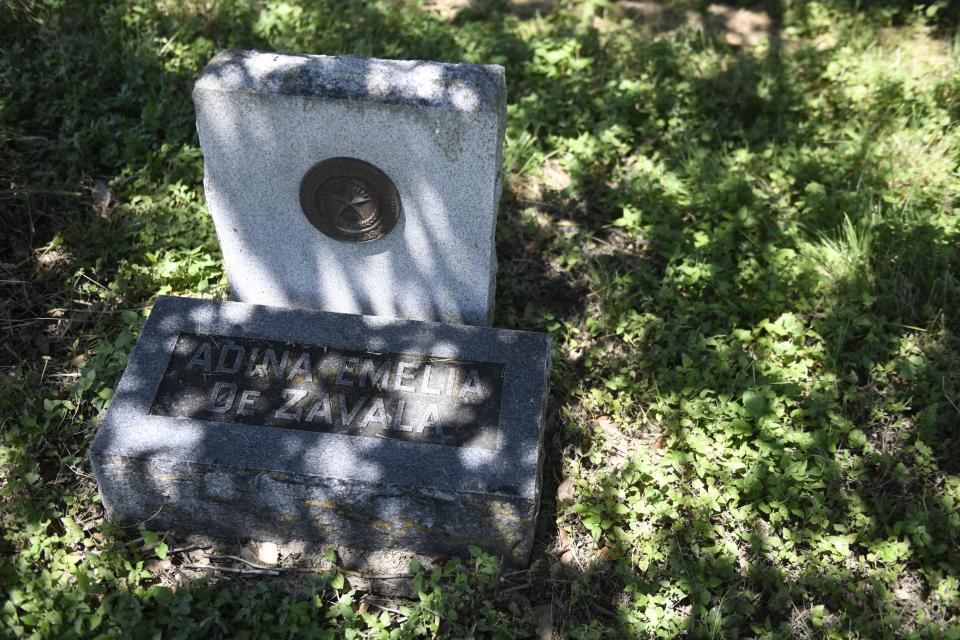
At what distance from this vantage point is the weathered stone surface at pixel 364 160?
2.97m

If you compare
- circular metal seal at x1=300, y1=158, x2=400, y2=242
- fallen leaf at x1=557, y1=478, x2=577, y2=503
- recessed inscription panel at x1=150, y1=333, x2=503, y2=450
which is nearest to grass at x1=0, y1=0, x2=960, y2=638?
fallen leaf at x1=557, y1=478, x2=577, y2=503

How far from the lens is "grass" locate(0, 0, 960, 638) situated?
286cm

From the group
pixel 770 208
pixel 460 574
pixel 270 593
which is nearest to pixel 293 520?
pixel 270 593

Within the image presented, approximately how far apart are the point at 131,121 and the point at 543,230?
241 centimetres

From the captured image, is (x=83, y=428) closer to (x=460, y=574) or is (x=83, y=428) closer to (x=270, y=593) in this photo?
(x=270, y=593)

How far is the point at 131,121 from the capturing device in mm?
4586

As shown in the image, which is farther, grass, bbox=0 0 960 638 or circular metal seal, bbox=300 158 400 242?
circular metal seal, bbox=300 158 400 242

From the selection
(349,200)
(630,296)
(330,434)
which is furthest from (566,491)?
(349,200)

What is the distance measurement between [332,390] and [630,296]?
1.61 meters

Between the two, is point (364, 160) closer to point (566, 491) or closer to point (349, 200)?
point (349, 200)

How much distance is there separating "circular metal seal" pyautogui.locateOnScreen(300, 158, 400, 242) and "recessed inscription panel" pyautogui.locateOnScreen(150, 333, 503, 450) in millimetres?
515

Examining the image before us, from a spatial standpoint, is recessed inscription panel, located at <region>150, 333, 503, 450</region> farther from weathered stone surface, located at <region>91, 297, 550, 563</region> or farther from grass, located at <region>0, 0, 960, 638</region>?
grass, located at <region>0, 0, 960, 638</region>

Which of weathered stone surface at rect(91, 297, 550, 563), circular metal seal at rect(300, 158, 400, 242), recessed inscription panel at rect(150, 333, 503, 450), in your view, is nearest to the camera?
weathered stone surface at rect(91, 297, 550, 563)

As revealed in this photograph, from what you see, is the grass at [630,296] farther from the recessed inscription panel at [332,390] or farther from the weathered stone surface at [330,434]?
the recessed inscription panel at [332,390]
